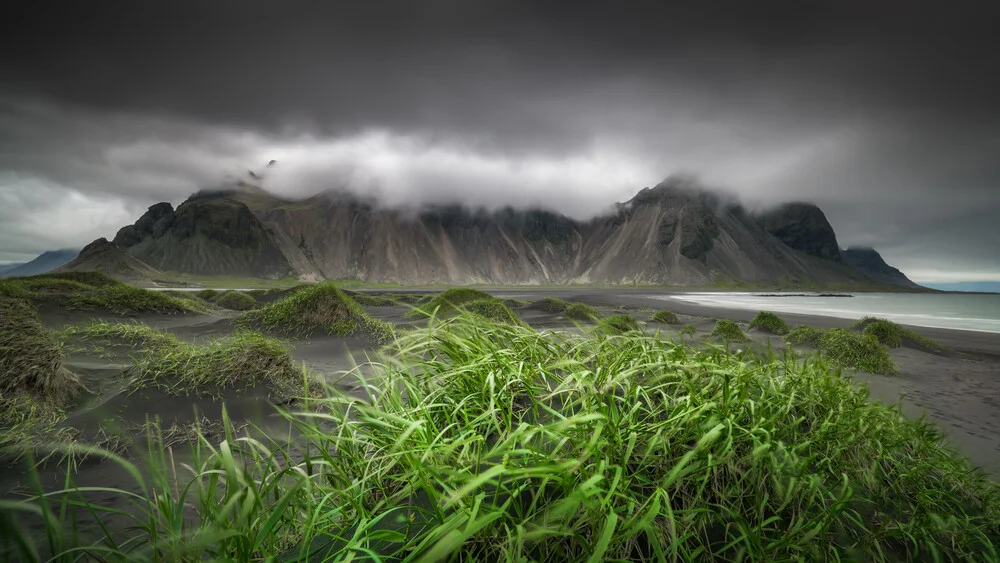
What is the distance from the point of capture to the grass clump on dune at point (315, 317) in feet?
36.3

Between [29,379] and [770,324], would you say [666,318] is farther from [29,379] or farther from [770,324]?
[29,379]

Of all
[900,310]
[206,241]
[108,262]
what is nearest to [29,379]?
[900,310]

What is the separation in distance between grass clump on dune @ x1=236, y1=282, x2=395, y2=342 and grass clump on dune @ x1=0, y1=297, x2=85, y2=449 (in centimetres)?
617

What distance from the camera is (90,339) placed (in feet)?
22.6

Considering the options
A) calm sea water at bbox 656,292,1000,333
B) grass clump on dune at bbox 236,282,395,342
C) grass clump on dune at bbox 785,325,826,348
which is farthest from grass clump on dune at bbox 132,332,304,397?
calm sea water at bbox 656,292,1000,333

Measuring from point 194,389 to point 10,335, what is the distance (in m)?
1.75

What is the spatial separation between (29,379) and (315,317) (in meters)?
7.04

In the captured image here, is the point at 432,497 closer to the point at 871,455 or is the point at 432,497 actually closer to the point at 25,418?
the point at 871,455

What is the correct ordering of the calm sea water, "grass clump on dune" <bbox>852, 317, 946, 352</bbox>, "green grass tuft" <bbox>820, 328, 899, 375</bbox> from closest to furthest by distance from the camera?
1. "green grass tuft" <bbox>820, 328, 899, 375</bbox>
2. "grass clump on dune" <bbox>852, 317, 946, 352</bbox>
3. the calm sea water

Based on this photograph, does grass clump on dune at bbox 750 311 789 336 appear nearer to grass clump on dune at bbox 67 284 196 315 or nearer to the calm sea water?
the calm sea water

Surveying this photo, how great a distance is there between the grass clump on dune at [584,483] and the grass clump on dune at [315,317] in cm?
841

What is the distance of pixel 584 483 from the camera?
1351 mm

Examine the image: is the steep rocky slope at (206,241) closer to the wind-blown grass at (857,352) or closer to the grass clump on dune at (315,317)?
the grass clump on dune at (315,317)

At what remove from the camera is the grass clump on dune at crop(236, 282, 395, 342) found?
1105 cm
